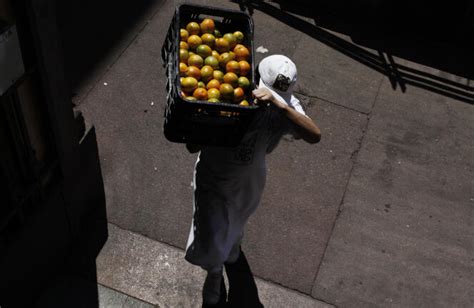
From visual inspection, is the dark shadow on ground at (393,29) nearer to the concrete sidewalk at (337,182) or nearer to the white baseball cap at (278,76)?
the concrete sidewalk at (337,182)

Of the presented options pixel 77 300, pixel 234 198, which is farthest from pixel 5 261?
pixel 234 198

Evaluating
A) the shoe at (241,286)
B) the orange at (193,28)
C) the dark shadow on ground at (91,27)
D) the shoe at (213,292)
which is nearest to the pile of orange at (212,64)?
the orange at (193,28)

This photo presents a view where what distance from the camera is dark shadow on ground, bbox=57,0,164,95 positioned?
284 inches

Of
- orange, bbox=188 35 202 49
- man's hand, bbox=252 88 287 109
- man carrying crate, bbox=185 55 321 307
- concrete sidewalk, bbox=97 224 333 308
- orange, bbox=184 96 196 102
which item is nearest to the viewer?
orange, bbox=184 96 196 102

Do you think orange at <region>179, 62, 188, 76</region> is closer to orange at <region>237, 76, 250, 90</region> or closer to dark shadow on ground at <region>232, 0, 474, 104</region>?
orange at <region>237, 76, 250, 90</region>

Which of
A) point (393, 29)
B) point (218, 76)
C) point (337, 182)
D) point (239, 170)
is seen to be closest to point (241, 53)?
point (218, 76)

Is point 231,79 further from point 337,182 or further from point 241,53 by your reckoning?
point 337,182

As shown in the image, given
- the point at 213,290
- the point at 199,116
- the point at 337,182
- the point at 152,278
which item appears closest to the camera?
the point at 199,116

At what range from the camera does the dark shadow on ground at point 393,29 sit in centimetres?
821

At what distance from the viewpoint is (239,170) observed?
4.13 m

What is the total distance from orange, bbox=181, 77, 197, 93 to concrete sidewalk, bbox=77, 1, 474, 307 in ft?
7.28

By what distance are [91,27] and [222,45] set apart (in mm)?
4286

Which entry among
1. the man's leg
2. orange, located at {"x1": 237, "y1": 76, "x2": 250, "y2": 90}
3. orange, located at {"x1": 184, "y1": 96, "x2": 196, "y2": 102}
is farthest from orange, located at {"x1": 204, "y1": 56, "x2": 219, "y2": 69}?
the man's leg

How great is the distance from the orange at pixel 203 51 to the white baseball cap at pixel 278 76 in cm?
39
